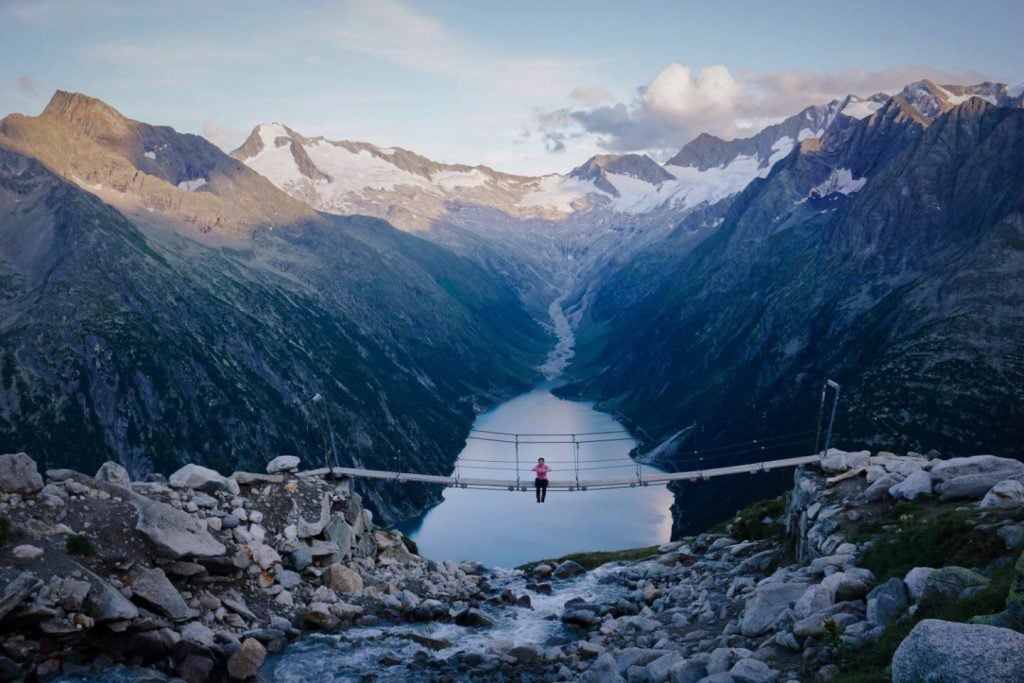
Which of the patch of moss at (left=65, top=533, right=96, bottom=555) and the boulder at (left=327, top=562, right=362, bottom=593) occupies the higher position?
the patch of moss at (left=65, top=533, right=96, bottom=555)

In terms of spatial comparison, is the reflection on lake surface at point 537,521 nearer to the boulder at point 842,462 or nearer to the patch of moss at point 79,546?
the boulder at point 842,462

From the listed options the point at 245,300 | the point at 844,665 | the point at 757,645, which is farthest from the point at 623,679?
the point at 245,300

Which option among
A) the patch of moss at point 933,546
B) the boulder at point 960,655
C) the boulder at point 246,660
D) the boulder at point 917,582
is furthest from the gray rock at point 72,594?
the patch of moss at point 933,546

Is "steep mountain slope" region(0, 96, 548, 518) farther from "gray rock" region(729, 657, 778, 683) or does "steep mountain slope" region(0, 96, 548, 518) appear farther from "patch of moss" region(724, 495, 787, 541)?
"gray rock" region(729, 657, 778, 683)

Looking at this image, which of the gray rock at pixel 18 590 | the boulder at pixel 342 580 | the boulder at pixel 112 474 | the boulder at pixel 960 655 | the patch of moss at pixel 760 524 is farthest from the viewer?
the patch of moss at pixel 760 524

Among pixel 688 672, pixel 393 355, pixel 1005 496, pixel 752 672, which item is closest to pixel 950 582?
pixel 752 672

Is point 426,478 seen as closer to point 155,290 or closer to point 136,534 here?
point 136,534

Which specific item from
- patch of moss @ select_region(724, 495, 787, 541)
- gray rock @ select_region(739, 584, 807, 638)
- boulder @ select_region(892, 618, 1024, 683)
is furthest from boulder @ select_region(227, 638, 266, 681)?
patch of moss @ select_region(724, 495, 787, 541)

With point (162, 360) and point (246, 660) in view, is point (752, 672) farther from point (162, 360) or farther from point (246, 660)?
point (162, 360)
